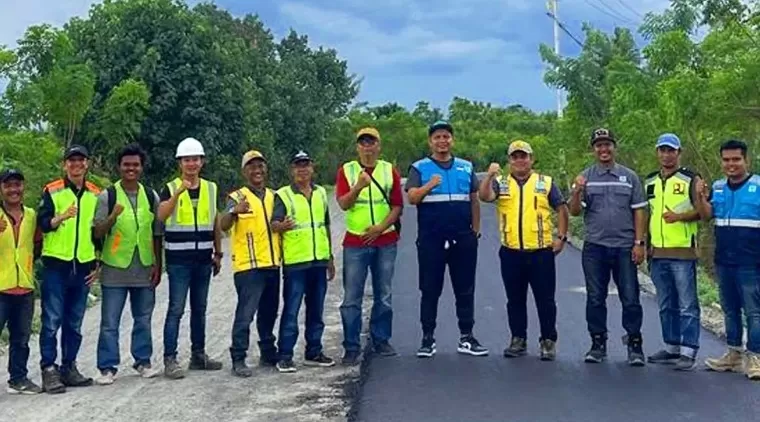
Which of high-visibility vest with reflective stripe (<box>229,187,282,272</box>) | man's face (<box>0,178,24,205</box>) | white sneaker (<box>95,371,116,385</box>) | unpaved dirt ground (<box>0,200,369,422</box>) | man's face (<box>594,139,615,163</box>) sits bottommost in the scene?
unpaved dirt ground (<box>0,200,369,422</box>)

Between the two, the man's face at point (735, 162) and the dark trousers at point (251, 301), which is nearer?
the man's face at point (735, 162)

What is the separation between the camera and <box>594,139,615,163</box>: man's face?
921 centimetres

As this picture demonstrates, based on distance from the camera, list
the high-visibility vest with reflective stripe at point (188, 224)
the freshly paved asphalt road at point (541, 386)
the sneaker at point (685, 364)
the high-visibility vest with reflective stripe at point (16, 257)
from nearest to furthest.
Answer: the freshly paved asphalt road at point (541, 386) → the high-visibility vest with reflective stripe at point (16, 257) → the high-visibility vest with reflective stripe at point (188, 224) → the sneaker at point (685, 364)

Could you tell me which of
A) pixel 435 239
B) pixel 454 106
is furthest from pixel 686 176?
pixel 454 106

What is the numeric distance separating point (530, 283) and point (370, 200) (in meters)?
1.56

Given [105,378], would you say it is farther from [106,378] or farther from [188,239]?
[188,239]

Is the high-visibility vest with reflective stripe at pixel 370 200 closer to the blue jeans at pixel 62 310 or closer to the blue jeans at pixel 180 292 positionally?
the blue jeans at pixel 180 292

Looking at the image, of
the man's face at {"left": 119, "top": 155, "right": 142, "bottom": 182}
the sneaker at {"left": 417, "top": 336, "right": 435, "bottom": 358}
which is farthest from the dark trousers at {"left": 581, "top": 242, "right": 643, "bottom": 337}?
the man's face at {"left": 119, "top": 155, "right": 142, "bottom": 182}

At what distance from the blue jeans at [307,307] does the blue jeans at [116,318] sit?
1108 millimetres

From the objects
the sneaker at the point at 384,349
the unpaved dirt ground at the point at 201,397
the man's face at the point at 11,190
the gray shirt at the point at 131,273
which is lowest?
the unpaved dirt ground at the point at 201,397

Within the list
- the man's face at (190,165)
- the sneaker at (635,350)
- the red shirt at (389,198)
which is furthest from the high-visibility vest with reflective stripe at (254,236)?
the sneaker at (635,350)

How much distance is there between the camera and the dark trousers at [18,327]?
857 centimetres

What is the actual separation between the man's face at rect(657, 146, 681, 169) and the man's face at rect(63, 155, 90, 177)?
4.61 metres

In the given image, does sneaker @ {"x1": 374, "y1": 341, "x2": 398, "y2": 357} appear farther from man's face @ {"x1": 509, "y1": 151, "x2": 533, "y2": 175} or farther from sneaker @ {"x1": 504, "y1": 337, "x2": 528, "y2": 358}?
man's face @ {"x1": 509, "y1": 151, "x2": 533, "y2": 175}
